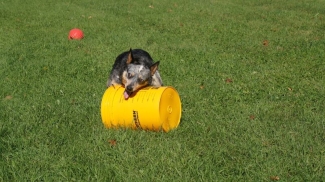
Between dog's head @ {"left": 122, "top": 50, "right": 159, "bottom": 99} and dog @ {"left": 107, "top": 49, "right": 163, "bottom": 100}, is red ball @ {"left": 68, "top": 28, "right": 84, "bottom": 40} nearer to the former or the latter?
dog @ {"left": 107, "top": 49, "right": 163, "bottom": 100}

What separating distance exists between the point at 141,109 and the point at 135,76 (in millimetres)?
640

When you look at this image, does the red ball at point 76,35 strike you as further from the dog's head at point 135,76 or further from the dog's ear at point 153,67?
the dog's ear at point 153,67

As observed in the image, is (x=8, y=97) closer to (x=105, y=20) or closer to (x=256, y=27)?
(x=105, y=20)

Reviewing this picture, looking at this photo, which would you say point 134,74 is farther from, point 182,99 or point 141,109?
point 182,99

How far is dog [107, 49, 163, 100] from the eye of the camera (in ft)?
18.7

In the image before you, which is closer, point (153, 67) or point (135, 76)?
point (135, 76)

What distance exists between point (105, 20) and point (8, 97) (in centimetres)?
843

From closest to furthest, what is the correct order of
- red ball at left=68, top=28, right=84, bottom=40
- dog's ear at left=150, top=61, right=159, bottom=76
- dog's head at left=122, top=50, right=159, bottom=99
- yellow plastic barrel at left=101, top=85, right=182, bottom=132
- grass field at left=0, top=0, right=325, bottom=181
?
1. grass field at left=0, top=0, right=325, bottom=181
2. yellow plastic barrel at left=101, top=85, right=182, bottom=132
3. dog's head at left=122, top=50, right=159, bottom=99
4. dog's ear at left=150, top=61, right=159, bottom=76
5. red ball at left=68, top=28, right=84, bottom=40

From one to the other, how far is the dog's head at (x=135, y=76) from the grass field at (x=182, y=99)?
66cm

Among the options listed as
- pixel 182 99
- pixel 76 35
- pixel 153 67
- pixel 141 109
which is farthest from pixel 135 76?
pixel 76 35

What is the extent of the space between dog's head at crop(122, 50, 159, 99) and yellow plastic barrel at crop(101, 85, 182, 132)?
0.10m

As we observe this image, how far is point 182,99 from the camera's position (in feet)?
23.7

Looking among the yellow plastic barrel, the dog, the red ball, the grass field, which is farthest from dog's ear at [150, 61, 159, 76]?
the red ball

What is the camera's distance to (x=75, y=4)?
19.3m
